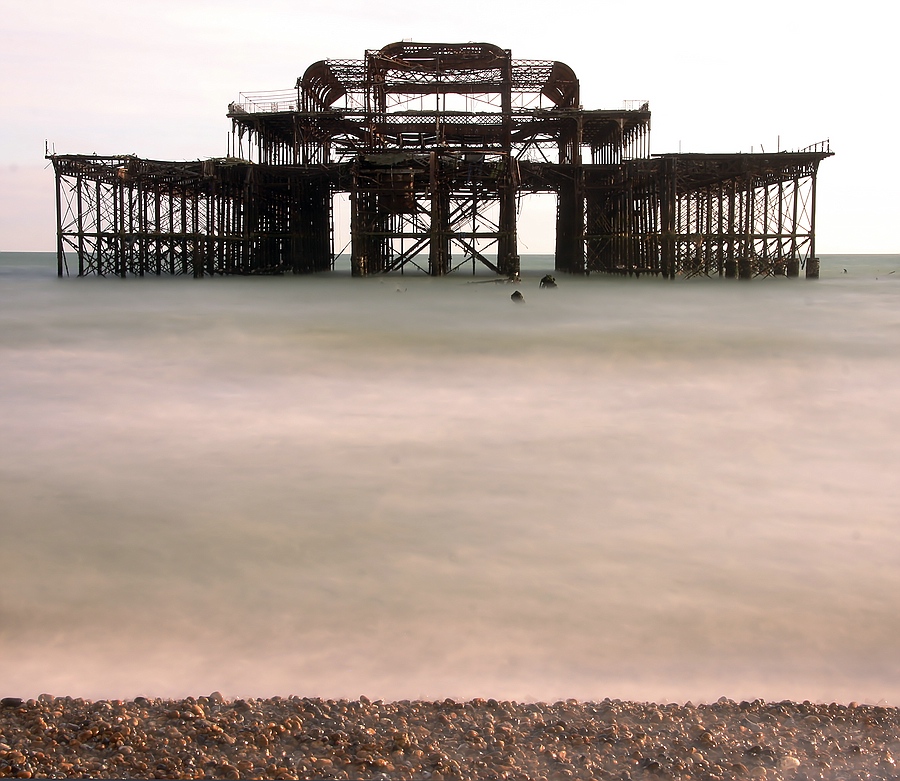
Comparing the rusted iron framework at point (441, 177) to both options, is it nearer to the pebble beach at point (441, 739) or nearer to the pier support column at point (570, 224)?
the pier support column at point (570, 224)

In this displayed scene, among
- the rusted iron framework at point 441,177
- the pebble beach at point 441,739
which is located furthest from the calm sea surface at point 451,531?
the rusted iron framework at point 441,177

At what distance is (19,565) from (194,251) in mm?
44549

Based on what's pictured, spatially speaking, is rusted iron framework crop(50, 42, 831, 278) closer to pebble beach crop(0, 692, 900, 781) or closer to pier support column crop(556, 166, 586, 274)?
pier support column crop(556, 166, 586, 274)

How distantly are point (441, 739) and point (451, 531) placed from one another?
2.99 m

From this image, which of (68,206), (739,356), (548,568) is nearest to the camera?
(548,568)

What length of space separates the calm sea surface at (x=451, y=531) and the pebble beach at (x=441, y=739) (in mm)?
248

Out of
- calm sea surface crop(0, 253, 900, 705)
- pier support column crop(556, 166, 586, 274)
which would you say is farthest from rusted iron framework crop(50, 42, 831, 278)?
calm sea surface crop(0, 253, 900, 705)

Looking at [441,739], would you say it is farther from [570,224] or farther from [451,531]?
[570,224]

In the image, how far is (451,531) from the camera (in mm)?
6852

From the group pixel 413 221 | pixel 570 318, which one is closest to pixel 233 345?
pixel 570 318

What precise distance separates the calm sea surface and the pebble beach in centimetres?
25

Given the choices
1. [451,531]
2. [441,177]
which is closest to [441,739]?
[451,531]

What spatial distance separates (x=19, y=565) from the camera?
6.09m

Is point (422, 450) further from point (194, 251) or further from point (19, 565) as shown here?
point (194, 251)
